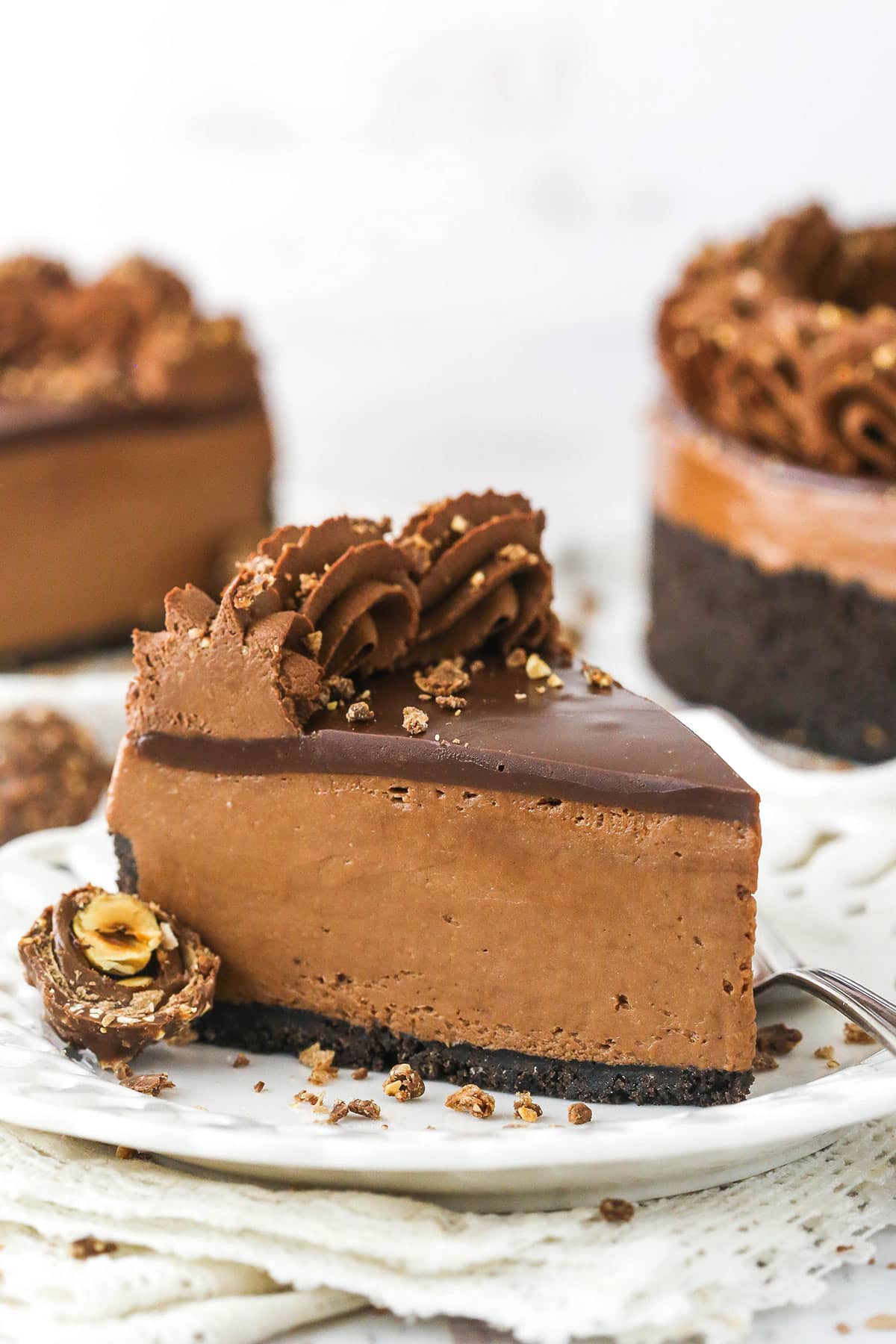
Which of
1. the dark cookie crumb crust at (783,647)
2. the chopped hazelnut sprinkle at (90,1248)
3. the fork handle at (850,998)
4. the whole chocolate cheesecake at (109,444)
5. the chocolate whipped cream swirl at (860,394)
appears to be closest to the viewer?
the chopped hazelnut sprinkle at (90,1248)

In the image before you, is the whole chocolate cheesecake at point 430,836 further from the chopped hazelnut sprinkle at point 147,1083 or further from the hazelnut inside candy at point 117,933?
the chopped hazelnut sprinkle at point 147,1083

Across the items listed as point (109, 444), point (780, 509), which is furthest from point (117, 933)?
point (109, 444)

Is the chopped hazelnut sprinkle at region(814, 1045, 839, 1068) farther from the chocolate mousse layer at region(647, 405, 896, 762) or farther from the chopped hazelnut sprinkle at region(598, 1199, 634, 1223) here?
the chocolate mousse layer at region(647, 405, 896, 762)

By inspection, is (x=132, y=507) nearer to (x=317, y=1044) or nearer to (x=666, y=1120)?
(x=317, y=1044)

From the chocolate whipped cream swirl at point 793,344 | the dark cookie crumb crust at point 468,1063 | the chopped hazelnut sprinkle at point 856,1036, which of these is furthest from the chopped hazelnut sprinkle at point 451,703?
Answer: the chocolate whipped cream swirl at point 793,344

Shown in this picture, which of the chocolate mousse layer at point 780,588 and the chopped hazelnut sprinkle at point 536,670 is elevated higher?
the chopped hazelnut sprinkle at point 536,670

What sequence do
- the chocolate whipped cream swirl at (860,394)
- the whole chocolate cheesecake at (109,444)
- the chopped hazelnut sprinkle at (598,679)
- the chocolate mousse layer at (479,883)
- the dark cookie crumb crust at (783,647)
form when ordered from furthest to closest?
the whole chocolate cheesecake at (109,444) → the dark cookie crumb crust at (783,647) → the chocolate whipped cream swirl at (860,394) → the chopped hazelnut sprinkle at (598,679) → the chocolate mousse layer at (479,883)

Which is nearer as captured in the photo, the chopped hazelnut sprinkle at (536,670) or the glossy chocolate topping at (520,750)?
the glossy chocolate topping at (520,750)

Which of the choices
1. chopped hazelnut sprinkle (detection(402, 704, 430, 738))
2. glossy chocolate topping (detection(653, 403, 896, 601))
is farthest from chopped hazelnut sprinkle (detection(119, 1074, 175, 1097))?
glossy chocolate topping (detection(653, 403, 896, 601))
